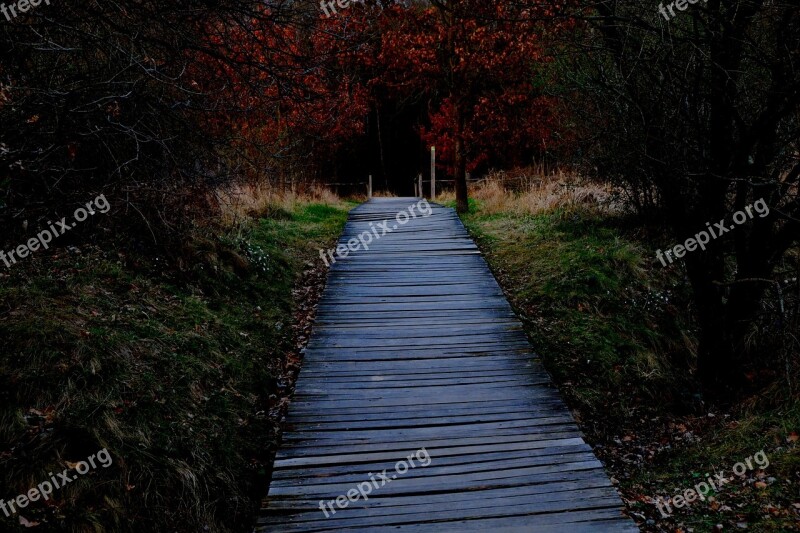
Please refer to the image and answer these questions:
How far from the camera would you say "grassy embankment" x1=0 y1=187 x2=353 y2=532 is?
364 cm

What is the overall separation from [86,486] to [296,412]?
1.84 m

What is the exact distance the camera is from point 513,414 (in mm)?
5000

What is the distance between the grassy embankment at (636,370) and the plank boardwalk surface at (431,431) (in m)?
0.51

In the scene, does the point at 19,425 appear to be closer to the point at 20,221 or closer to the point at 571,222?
the point at 20,221

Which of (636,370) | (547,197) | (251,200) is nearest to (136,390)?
(636,370)

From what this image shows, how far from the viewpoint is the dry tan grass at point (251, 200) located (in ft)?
30.2

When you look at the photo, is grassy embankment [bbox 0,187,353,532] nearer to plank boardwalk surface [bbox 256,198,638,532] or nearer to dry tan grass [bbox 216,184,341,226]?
plank boardwalk surface [bbox 256,198,638,532]

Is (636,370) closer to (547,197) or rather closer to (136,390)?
(136,390)

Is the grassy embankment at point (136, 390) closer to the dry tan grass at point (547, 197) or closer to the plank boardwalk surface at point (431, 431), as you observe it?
the plank boardwalk surface at point (431, 431)

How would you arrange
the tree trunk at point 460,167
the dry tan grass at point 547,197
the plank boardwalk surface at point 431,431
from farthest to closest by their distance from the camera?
1. the tree trunk at point 460,167
2. the dry tan grass at point 547,197
3. the plank boardwalk surface at point 431,431

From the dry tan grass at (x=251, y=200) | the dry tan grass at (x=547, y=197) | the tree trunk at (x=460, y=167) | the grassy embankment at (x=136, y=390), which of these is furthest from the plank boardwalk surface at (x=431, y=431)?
the tree trunk at (x=460, y=167)

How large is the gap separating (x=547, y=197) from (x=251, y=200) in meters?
6.54

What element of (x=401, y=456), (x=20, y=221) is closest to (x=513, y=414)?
(x=401, y=456)

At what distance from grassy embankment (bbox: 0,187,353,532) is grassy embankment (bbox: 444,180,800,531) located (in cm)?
321
